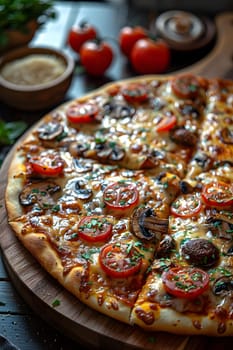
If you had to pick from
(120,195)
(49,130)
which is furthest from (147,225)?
(49,130)

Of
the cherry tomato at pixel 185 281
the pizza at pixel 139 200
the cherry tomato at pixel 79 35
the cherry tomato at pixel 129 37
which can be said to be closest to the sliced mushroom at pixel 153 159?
the pizza at pixel 139 200

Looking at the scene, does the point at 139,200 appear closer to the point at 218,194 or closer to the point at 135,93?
the point at 218,194

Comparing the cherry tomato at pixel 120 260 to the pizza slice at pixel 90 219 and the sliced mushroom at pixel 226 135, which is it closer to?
the pizza slice at pixel 90 219

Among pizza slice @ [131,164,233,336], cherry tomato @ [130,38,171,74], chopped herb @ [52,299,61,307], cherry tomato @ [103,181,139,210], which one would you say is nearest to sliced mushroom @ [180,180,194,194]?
pizza slice @ [131,164,233,336]

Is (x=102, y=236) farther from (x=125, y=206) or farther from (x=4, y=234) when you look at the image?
(x=4, y=234)

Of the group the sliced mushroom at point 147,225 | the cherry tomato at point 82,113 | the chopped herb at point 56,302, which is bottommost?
the sliced mushroom at point 147,225

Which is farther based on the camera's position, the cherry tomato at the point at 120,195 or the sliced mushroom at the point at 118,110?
the sliced mushroom at the point at 118,110
